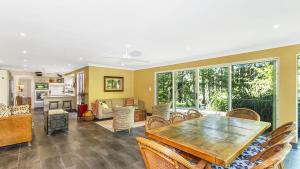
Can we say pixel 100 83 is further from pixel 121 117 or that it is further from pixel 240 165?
pixel 240 165

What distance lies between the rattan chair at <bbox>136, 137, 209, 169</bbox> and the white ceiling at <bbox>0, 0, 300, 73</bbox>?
1.84 m

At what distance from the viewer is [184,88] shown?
6.22 metres

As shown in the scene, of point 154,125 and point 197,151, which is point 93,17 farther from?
point 197,151

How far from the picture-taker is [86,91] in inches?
281

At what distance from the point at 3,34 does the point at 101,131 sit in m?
3.47

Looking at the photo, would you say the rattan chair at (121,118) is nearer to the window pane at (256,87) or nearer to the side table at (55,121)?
the side table at (55,121)

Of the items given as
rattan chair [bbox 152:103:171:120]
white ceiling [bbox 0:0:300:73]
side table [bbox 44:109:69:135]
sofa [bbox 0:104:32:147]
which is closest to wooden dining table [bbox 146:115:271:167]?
white ceiling [bbox 0:0:300:73]

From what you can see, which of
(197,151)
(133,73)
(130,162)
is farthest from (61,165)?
(133,73)

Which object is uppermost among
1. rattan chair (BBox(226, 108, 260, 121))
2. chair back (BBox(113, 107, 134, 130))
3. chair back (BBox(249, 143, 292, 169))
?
chair back (BBox(249, 143, 292, 169))

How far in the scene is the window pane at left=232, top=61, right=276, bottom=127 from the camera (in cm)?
399

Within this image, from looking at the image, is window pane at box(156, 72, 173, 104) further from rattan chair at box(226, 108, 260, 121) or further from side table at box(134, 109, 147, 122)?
rattan chair at box(226, 108, 260, 121)

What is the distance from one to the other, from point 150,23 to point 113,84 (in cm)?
540

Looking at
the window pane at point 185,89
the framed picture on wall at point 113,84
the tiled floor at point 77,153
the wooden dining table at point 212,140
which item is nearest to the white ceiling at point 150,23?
the wooden dining table at point 212,140

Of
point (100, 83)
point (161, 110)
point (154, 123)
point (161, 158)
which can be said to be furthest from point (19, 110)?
point (161, 158)
